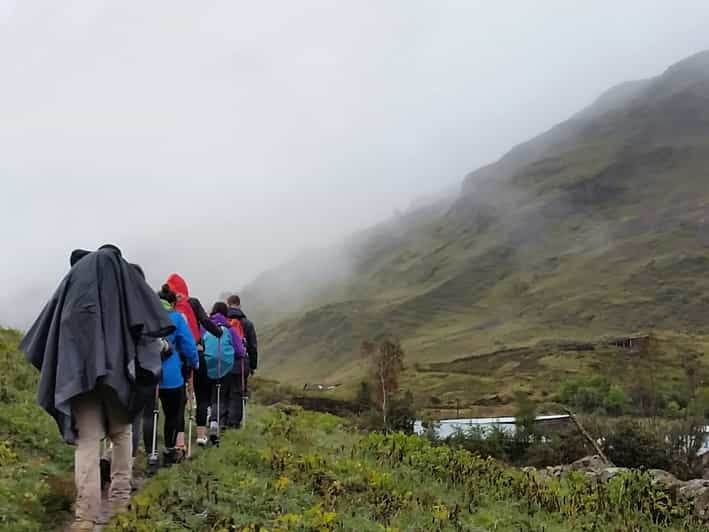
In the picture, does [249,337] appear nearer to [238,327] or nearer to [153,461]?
[238,327]

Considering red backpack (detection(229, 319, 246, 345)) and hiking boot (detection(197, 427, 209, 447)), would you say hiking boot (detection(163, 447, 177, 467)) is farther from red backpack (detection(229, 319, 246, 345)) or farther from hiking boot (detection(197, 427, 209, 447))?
red backpack (detection(229, 319, 246, 345))

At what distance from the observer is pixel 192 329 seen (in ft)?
39.4

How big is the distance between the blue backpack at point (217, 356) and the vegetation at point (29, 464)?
2.81 metres

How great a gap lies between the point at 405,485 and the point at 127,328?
6206mm

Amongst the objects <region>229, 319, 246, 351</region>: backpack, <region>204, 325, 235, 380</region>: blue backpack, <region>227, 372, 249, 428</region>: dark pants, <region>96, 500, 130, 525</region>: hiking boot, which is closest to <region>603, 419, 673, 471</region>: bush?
<region>227, 372, 249, 428</region>: dark pants

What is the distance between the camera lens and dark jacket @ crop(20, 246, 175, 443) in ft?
24.3

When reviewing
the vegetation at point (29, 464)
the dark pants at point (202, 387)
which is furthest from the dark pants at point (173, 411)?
the dark pants at point (202, 387)

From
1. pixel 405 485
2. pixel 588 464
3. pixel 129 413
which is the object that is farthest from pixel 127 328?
pixel 588 464

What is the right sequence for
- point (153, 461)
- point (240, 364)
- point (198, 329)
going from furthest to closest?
point (240, 364) → point (198, 329) → point (153, 461)

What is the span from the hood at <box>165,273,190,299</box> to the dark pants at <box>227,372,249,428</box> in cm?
A: 315

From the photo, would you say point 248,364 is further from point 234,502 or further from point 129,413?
point 129,413

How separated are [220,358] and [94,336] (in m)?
6.30

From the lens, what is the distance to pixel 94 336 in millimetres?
7512

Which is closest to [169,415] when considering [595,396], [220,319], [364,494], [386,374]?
[364,494]
